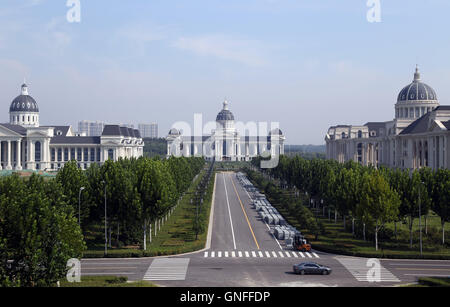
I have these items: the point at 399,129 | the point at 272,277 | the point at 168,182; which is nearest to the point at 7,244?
the point at 272,277

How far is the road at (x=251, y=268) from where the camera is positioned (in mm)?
36219

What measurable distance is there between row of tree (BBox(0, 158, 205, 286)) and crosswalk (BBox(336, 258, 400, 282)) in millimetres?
19875

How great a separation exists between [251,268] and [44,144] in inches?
5564

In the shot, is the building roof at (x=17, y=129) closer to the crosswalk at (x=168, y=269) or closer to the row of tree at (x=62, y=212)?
the row of tree at (x=62, y=212)

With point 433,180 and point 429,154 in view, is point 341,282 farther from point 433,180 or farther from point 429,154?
point 429,154

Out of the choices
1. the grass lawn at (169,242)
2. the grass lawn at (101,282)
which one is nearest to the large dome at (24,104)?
the grass lawn at (169,242)

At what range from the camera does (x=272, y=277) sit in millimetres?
37375

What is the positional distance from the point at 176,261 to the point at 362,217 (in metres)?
19.7

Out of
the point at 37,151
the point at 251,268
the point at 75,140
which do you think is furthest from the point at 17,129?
the point at 251,268

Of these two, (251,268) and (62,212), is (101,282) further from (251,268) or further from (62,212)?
(251,268)

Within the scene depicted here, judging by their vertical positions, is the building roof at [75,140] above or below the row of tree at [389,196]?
above

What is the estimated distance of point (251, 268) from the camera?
41.1m

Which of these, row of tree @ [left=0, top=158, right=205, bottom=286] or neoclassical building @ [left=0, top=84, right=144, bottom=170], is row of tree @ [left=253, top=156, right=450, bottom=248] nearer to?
row of tree @ [left=0, top=158, right=205, bottom=286]

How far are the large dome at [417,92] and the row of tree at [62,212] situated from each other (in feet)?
404
